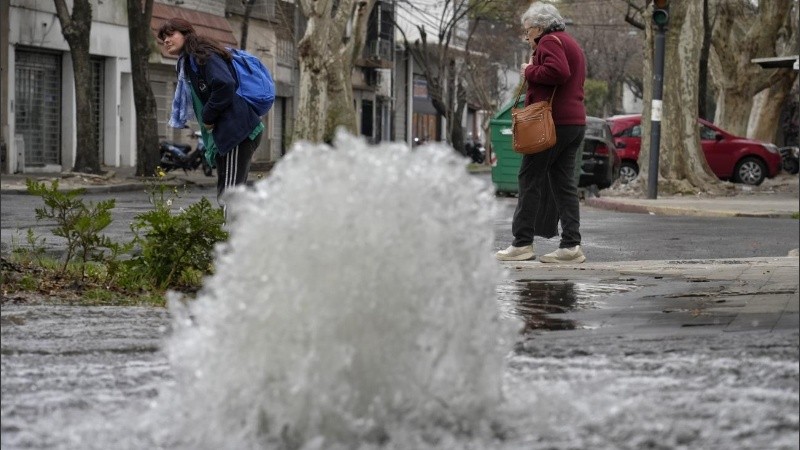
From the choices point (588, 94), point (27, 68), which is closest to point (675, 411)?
point (27, 68)

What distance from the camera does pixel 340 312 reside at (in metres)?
3.96

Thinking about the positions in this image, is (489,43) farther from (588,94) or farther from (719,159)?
(719,159)

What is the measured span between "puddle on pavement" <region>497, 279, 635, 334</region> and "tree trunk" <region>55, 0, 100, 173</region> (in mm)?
22151

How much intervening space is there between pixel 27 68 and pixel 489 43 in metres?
39.6

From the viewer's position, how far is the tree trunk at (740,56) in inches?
1596

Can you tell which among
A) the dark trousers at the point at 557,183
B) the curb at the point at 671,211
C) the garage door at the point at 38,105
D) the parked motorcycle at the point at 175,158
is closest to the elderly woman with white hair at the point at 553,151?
the dark trousers at the point at 557,183

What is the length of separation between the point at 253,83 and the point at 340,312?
5770mm

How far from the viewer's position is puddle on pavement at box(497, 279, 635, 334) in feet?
23.0

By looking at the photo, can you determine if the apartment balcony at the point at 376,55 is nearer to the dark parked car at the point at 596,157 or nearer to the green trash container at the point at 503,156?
the dark parked car at the point at 596,157

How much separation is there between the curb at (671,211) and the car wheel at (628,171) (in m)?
8.22

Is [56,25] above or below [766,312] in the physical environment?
above

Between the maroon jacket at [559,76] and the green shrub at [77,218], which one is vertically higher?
the maroon jacket at [559,76]

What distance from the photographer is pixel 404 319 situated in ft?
13.3

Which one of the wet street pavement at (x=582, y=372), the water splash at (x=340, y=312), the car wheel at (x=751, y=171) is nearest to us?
the water splash at (x=340, y=312)
